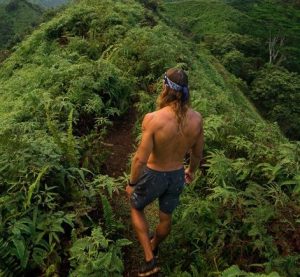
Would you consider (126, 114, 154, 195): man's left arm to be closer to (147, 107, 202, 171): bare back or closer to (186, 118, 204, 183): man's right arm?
(147, 107, 202, 171): bare back

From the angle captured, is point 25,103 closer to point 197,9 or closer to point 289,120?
point 289,120

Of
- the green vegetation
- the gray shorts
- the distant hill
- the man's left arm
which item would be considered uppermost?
the man's left arm

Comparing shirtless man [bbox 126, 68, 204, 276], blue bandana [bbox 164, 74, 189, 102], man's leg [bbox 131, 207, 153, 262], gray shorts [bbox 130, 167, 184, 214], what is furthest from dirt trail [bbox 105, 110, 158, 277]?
blue bandana [bbox 164, 74, 189, 102]

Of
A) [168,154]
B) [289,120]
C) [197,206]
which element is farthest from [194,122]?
[289,120]

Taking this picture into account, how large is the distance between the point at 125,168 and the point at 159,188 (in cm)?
325

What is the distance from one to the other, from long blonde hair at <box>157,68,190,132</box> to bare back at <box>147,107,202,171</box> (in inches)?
2.3

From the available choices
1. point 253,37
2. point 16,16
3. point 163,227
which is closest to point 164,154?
point 163,227

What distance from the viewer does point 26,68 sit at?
14.4m

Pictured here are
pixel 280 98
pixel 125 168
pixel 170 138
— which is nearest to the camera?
pixel 170 138

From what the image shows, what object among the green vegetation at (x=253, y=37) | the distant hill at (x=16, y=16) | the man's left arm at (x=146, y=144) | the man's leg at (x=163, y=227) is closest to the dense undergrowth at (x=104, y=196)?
the man's leg at (x=163, y=227)

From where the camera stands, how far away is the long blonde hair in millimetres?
5168

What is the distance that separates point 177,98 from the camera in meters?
5.23

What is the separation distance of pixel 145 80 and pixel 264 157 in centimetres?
525

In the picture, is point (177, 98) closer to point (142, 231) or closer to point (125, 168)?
point (142, 231)
